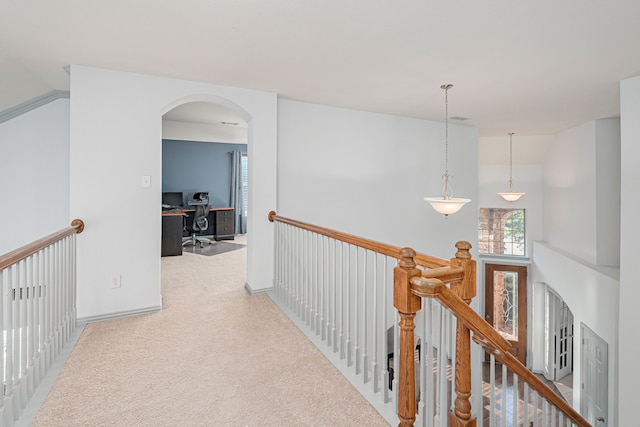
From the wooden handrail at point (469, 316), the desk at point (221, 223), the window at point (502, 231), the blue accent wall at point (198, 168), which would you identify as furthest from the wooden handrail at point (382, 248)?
the window at point (502, 231)

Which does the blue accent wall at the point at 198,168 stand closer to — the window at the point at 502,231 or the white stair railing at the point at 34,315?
the white stair railing at the point at 34,315

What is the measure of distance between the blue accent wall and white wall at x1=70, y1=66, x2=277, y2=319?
4676mm

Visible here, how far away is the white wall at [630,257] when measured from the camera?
3.40 meters

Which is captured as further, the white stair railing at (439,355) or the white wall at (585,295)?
the white wall at (585,295)

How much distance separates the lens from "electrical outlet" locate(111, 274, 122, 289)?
10.6 ft

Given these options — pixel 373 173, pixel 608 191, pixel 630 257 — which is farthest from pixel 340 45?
→ pixel 608 191

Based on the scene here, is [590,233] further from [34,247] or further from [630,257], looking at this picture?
→ [34,247]

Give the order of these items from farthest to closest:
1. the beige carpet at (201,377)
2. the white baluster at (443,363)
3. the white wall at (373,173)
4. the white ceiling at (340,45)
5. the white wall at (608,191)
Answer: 1. the white wall at (608,191)
2. the white wall at (373,173)
3. the white ceiling at (340,45)
4. the beige carpet at (201,377)
5. the white baluster at (443,363)

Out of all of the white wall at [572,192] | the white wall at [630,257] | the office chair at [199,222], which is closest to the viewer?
the white wall at [630,257]

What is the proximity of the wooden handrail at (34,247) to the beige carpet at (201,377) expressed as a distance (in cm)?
84

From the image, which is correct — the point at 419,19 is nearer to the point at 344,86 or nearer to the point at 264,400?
the point at 344,86

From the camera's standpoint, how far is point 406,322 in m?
1.33

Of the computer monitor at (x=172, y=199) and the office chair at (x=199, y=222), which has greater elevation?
the computer monitor at (x=172, y=199)

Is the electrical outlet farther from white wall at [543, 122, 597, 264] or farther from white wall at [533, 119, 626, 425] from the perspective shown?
white wall at [543, 122, 597, 264]
